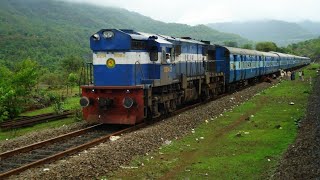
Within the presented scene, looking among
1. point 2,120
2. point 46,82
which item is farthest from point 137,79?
point 46,82

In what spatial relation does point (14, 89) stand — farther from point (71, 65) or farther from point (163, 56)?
point (71, 65)

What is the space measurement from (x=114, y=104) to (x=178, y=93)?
16.5 ft

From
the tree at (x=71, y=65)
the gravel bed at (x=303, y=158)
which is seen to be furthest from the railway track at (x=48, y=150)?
the tree at (x=71, y=65)

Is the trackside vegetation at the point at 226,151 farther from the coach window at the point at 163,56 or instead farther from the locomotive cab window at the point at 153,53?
the locomotive cab window at the point at 153,53

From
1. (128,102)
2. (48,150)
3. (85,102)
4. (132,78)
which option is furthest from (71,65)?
(48,150)

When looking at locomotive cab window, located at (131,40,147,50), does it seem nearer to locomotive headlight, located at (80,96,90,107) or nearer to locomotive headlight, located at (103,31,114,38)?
locomotive headlight, located at (103,31,114,38)

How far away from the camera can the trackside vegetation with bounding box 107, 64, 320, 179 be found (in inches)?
380

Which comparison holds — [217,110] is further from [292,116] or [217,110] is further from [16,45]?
[16,45]

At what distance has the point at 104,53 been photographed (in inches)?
650

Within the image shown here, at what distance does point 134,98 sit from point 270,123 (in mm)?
5906

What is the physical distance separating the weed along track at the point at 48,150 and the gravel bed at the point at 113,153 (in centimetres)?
27

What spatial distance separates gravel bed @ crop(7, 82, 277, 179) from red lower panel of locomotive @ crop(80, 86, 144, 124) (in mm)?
1103

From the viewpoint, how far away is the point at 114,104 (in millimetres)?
16109

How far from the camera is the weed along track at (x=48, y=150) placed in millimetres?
10328
